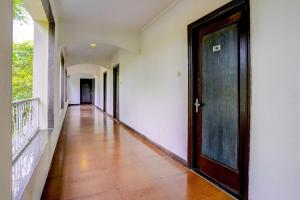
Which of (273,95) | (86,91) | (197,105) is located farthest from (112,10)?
(86,91)

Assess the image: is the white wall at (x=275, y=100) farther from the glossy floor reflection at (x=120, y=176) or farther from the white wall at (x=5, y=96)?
the white wall at (x=5, y=96)

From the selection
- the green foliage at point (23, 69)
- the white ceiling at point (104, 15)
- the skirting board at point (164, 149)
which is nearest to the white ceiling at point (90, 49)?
the white ceiling at point (104, 15)

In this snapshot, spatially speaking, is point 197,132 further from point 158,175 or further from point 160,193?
point 160,193

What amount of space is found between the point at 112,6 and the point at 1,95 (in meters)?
3.06

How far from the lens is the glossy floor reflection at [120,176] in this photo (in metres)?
2.25

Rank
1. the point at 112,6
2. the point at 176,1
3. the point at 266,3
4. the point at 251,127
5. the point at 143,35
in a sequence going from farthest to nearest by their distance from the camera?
1. the point at 143,35
2. the point at 112,6
3. the point at 176,1
4. the point at 251,127
5. the point at 266,3

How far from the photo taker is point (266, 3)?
182cm

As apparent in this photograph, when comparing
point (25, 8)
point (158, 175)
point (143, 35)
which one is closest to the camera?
point (25, 8)

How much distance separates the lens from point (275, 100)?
1.76 meters

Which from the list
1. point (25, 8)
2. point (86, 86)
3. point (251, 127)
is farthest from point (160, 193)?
point (86, 86)

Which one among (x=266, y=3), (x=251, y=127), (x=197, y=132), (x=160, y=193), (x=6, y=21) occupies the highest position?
(x=266, y=3)

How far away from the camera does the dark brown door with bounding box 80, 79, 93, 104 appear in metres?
17.0

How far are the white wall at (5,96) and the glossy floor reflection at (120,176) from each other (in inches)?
50.7

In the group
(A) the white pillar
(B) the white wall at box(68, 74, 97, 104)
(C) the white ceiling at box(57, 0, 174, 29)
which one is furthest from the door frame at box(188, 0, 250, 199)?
(B) the white wall at box(68, 74, 97, 104)
